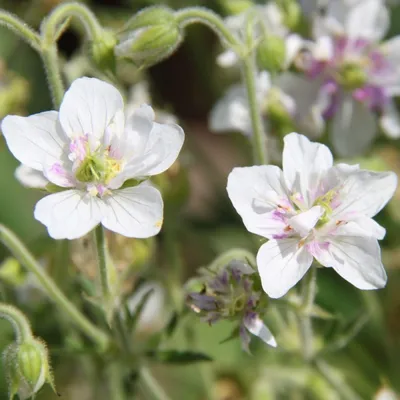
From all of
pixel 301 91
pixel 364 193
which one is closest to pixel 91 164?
pixel 364 193

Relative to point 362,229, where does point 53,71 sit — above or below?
above

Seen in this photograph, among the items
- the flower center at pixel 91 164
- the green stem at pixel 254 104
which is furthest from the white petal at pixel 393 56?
the flower center at pixel 91 164

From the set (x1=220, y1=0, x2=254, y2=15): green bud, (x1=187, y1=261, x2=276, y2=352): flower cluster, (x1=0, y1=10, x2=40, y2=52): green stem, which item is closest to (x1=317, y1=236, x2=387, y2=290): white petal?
(x1=187, y1=261, x2=276, y2=352): flower cluster

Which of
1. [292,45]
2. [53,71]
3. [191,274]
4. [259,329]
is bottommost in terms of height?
[191,274]

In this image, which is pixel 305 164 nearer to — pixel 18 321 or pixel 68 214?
pixel 68 214

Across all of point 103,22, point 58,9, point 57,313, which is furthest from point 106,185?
point 103,22

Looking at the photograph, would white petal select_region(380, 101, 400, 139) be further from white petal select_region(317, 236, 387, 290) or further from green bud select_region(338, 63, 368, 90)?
white petal select_region(317, 236, 387, 290)

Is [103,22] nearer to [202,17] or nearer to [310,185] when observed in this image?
[202,17]
